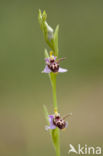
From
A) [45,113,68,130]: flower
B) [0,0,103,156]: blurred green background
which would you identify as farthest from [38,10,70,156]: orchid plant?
[0,0,103,156]: blurred green background

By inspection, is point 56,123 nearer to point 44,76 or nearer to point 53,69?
point 53,69

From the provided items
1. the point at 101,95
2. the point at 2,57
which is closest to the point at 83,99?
the point at 101,95

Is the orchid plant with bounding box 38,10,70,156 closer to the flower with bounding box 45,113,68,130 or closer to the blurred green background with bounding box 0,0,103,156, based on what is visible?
the flower with bounding box 45,113,68,130

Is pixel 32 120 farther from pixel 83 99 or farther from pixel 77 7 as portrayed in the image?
pixel 77 7

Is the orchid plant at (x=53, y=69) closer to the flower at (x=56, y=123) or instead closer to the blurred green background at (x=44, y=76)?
the flower at (x=56, y=123)

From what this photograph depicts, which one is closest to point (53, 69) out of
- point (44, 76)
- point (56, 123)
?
point (56, 123)

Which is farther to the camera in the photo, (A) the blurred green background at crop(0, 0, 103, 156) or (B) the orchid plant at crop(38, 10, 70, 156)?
(A) the blurred green background at crop(0, 0, 103, 156)

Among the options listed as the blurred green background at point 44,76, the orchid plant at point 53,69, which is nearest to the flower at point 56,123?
the orchid plant at point 53,69

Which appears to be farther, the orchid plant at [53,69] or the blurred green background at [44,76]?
the blurred green background at [44,76]

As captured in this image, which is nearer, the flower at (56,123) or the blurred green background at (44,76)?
the flower at (56,123)
